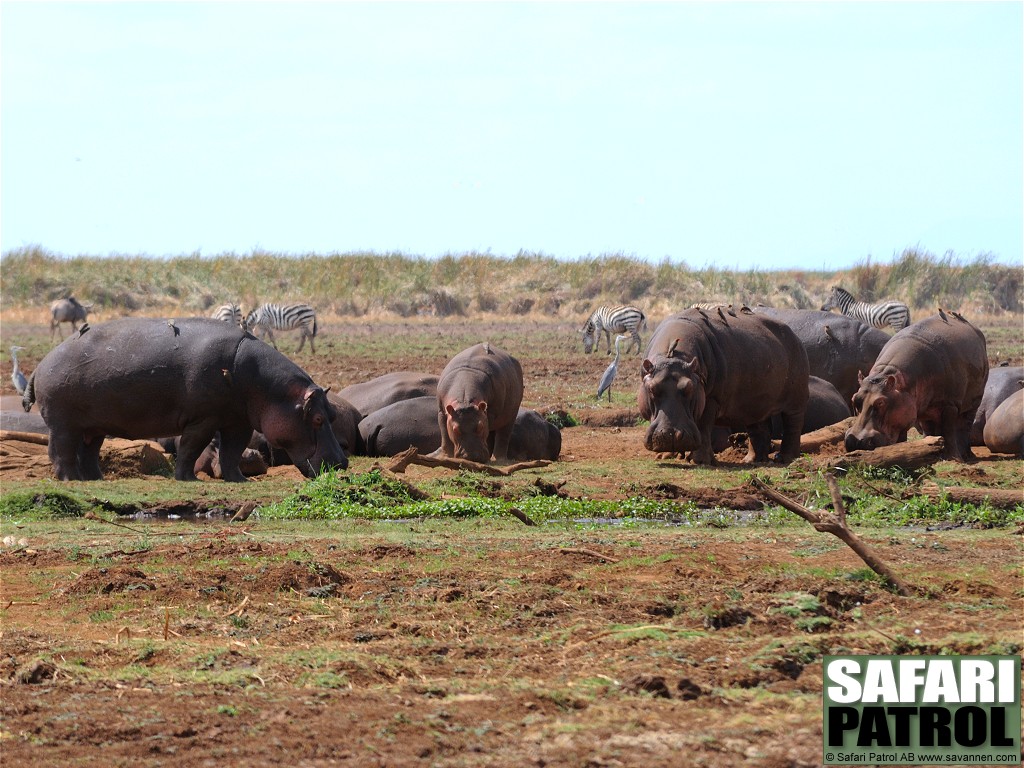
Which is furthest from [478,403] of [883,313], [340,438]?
[883,313]

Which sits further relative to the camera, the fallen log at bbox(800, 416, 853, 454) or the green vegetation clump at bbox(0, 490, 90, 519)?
the fallen log at bbox(800, 416, 853, 454)

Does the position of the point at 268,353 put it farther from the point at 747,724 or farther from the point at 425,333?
the point at 425,333

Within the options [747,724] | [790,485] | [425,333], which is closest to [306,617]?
[747,724]

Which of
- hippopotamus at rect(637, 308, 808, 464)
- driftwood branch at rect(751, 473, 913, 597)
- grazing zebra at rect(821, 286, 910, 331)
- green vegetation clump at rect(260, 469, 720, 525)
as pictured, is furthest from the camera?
grazing zebra at rect(821, 286, 910, 331)

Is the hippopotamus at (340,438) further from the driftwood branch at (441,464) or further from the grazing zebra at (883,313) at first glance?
the grazing zebra at (883,313)

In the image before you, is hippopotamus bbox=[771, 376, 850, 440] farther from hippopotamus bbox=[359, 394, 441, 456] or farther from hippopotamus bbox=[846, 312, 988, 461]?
hippopotamus bbox=[359, 394, 441, 456]

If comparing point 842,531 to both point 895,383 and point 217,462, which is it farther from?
point 217,462

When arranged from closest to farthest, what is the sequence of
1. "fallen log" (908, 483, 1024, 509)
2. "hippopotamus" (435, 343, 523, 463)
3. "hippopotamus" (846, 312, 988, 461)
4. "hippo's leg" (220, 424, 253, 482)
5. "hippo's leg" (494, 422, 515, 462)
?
"fallen log" (908, 483, 1024, 509) → "hippo's leg" (220, 424, 253, 482) → "hippopotamus" (846, 312, 988, 461) → "hippopotamus" (435, 343, 523, 463) → "hippo's leg" (494, 422, 515, 462)

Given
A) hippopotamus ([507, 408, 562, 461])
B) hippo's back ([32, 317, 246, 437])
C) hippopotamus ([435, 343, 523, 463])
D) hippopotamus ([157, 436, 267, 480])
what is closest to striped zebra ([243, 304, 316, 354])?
hippopotamus ([435, 343, 523, 463])

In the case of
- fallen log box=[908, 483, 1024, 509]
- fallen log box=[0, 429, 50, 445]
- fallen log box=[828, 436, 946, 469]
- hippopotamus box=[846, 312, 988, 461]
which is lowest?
fallen log box=[0, 429, 50, 445]

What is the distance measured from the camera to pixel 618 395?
22812mm

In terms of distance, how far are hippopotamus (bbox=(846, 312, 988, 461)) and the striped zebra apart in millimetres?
20105

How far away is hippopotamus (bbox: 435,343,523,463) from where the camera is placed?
15133 millimetres

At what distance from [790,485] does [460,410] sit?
3.98 m
